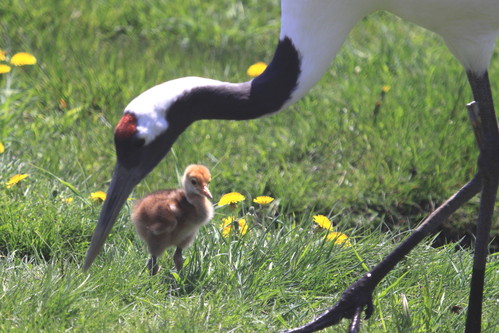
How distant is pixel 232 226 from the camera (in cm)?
412

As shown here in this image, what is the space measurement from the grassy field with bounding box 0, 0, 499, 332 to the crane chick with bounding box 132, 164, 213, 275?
11cm

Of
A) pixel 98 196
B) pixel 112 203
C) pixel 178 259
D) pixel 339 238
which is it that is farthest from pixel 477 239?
pixel 98 196

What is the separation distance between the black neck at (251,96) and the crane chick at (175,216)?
10.3 inches

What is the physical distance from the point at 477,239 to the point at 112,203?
1466 millimetres

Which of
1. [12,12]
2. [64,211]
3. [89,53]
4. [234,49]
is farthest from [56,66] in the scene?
[64,211]

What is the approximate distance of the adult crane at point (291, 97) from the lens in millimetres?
3633

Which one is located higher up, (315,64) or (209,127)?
(315,64)

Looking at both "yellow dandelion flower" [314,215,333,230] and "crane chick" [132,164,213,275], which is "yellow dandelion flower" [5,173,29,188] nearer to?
"crane chick" [132,164,213,275]

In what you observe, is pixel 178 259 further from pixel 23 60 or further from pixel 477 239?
pixel 23 60

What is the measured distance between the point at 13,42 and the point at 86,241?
2322 mm

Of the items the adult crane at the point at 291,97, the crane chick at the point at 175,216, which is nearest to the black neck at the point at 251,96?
the adult crane at the point at 291,97

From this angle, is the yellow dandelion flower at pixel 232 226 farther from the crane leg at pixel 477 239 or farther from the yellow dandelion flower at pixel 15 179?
the yellow dandelion flower at pixel 15 179

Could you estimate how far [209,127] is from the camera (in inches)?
212

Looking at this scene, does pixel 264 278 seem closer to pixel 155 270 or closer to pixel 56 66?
pixel 155 270
